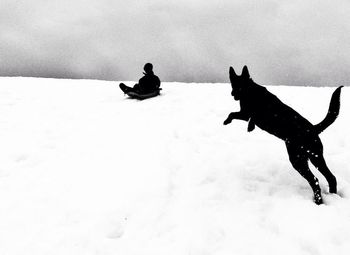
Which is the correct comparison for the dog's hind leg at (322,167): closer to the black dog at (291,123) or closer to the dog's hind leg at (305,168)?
the black dog at (291,123)

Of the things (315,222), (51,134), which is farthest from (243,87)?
(51,134)

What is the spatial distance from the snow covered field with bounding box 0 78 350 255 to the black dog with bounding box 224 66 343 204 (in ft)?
1.61

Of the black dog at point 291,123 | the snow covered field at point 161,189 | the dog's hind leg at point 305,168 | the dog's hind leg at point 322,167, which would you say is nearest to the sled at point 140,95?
the snow covered field at point 161,189

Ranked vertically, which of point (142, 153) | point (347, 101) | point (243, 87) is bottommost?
point (142, 153)

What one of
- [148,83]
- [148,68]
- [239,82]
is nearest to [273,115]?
[239,82]

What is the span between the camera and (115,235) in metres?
5.07

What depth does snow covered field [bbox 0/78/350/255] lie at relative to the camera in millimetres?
4824

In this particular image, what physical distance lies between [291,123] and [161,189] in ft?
8.29

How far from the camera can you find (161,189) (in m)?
6.26

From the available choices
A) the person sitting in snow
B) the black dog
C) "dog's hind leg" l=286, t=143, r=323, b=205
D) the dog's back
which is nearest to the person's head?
the person sitting in snow

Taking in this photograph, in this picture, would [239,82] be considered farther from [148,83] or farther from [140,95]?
[148,83]

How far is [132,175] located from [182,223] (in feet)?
6.17

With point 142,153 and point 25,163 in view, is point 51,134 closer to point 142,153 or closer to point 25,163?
point 25,163

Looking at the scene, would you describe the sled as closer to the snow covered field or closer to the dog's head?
the snow covered field
